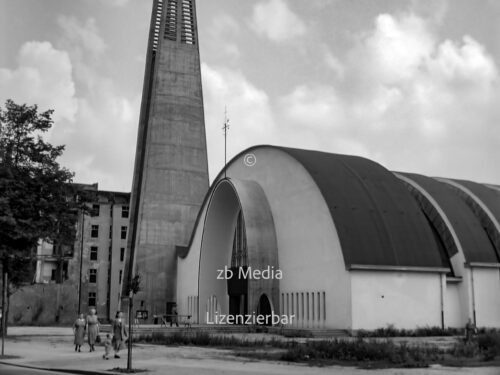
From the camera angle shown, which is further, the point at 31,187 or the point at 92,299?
the point at 92,299

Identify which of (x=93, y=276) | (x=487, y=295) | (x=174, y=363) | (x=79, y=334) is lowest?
(x=174, y=363)

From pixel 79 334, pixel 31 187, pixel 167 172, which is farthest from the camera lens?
pixel 167 172

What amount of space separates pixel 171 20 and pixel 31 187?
3092cm

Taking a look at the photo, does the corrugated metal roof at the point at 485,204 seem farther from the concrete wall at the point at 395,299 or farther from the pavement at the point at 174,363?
the pavement at the point at 174,363

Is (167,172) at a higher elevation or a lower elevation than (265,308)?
higher

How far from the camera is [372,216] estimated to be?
3428 cm

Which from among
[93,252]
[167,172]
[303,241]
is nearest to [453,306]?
[303,241]

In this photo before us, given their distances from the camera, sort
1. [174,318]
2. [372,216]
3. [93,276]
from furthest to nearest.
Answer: [93,276] → [174,318] → [372,216]

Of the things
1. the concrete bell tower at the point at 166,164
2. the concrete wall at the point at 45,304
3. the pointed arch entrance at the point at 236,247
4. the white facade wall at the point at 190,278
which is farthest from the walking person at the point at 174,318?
the concrete wall at the point at 45,304

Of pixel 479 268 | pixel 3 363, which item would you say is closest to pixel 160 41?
pixel 479 268

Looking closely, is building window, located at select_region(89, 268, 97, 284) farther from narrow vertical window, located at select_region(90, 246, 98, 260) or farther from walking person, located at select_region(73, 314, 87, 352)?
walking person, located at select_region(73, 314, 87, 352)

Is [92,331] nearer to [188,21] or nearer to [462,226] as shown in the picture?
[462,226]

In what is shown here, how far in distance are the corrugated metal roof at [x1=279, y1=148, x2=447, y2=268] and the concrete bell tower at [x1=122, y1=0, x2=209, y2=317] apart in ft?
57.1

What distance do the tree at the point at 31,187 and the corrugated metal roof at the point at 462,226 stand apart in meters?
21.5
